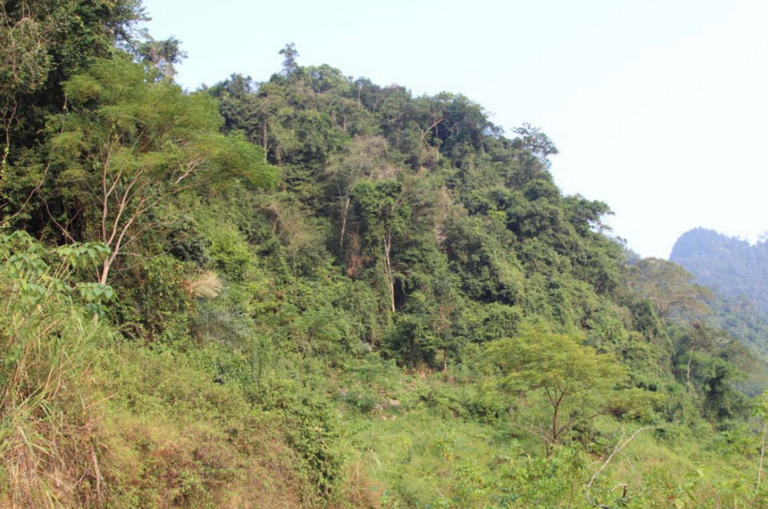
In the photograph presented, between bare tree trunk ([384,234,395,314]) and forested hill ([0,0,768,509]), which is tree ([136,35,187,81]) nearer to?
forested hill ([0,0,768,509])

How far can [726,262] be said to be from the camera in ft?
247

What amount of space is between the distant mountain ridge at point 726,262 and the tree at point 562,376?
216 feet

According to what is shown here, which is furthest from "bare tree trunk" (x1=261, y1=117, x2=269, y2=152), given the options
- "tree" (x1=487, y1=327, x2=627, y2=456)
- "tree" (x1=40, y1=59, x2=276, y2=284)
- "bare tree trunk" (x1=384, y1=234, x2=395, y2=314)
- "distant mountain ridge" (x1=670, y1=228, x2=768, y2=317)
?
"distant mountain ridge" (x1=670, y1=228, x2=768, y2=317)

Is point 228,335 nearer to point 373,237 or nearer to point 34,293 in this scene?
point 34,293

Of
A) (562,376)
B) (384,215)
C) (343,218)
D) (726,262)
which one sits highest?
(726,262)

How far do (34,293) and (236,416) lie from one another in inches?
114

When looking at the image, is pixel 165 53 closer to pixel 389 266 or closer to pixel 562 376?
pixel 389 266

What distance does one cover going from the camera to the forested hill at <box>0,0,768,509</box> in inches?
140

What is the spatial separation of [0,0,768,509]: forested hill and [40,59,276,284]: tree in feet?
0.14

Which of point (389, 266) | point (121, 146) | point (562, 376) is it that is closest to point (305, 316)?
point (389, 266)

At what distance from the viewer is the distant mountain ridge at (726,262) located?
68.5 metres

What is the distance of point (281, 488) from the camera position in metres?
5.23

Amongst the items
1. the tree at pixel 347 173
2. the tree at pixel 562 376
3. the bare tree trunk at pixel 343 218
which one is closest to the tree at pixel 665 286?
Result: the tree at pixel 347 173

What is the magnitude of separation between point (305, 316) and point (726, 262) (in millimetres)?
82636
